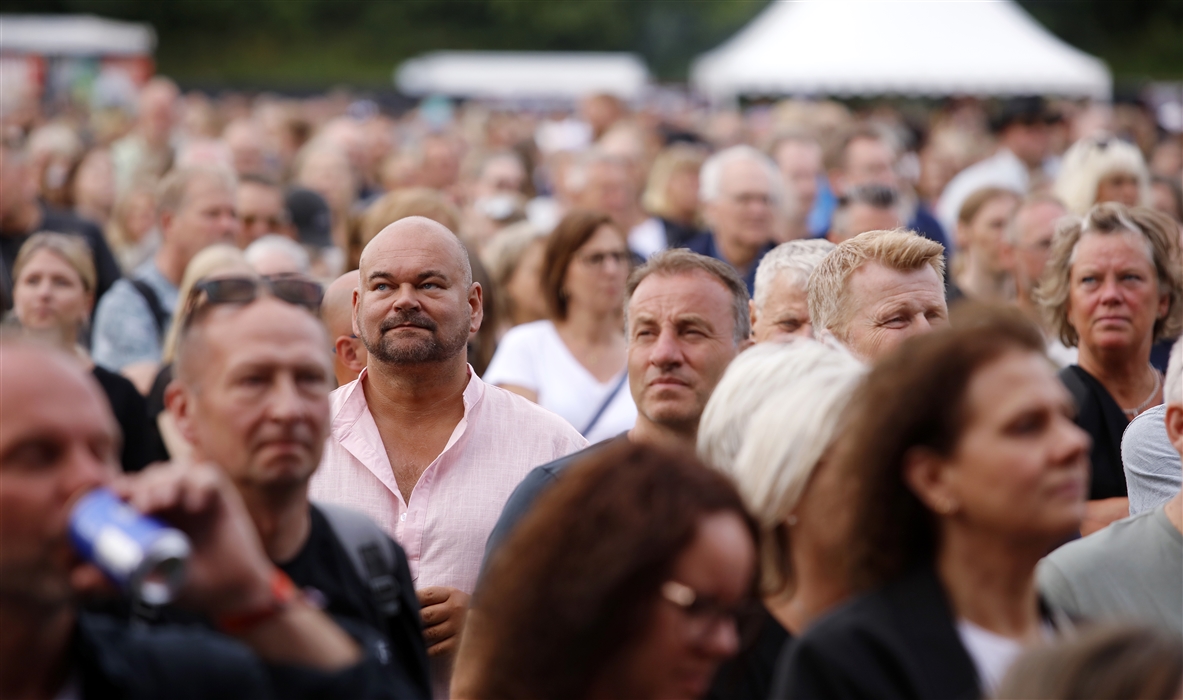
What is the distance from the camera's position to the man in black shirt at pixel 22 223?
25.9 feet

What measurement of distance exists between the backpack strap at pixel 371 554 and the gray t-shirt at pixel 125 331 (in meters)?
4.24

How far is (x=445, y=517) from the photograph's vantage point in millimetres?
4062

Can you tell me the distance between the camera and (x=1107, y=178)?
25.3 ft

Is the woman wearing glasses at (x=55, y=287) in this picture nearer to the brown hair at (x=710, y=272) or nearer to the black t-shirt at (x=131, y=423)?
the black t-shirt at (x=131, y=423)

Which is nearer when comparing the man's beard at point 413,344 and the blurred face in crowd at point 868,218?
the man's beard at point 413,344

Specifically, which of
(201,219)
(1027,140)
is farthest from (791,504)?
(1027,140)

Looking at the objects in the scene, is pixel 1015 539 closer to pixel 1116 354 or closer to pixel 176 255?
pixel 1116 354

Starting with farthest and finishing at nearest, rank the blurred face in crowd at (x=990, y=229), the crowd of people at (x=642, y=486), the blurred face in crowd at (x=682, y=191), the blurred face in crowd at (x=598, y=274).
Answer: the blurred face in crowd at (x=682, y=191) → the blurred face in crowd at (x=990, y=229) → the blurred face in crowd at (x=598, y=274) → the crowd of people at (x=642, y=486)

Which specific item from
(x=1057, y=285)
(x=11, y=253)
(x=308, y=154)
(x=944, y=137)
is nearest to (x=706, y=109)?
(x=944, y=137)

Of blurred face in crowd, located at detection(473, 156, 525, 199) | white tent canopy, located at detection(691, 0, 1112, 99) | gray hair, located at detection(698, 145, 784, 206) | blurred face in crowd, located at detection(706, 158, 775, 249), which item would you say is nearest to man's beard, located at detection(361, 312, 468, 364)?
blurred face in crowd, located at detection(706, 158, 775, 249)

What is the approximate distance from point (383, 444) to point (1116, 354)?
8.43 ft

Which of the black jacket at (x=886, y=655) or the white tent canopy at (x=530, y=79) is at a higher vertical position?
the black jacket at (x=886, y=655)

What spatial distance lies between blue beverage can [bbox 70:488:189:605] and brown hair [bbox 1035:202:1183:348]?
411 centimetres

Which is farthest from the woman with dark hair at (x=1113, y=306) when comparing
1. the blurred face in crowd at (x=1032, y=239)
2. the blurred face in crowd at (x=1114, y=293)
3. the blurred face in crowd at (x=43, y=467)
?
the blurred face in crowd at (x=43, y=467)
